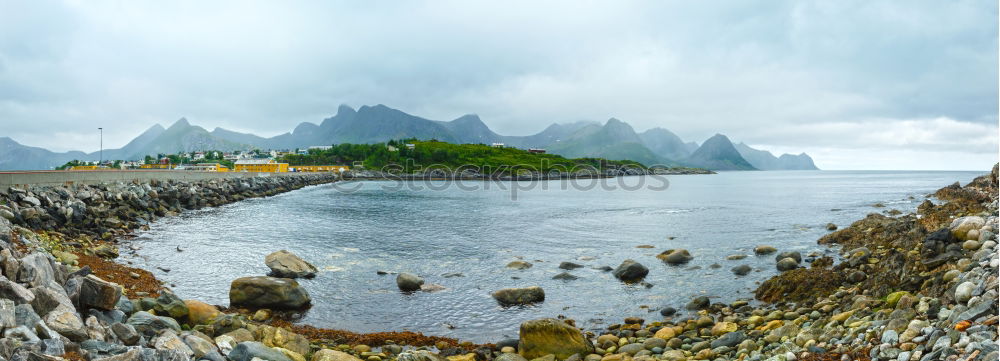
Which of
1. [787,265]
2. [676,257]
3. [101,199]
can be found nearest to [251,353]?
[676,257]

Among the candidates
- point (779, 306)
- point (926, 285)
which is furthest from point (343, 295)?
A: point (926, 285)

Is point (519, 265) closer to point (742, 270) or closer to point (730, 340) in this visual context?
point (742, 270)

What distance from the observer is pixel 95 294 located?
A: 11.1m

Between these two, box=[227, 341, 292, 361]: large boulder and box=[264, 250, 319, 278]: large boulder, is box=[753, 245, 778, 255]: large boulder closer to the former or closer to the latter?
box=[264, 250, 319, 278]: large boulder

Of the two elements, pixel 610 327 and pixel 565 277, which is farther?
pixel 565 277

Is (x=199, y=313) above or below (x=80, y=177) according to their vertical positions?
below

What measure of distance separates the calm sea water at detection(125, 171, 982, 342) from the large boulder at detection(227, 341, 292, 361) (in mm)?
6069

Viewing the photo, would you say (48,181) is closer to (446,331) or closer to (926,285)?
(446,331)

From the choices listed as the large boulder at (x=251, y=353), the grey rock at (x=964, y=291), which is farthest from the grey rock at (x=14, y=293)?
the grey rock at (x=964, y=291)

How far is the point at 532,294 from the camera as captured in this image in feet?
63.1

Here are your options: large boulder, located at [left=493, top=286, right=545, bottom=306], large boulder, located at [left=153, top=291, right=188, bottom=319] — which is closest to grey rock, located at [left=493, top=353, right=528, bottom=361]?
large boulder, located at [left=493, top=286, right=545, bottom=306]

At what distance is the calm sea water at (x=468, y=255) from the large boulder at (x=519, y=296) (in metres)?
0.46

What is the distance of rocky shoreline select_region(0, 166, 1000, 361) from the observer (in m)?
8.66

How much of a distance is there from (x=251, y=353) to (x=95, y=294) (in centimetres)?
405
